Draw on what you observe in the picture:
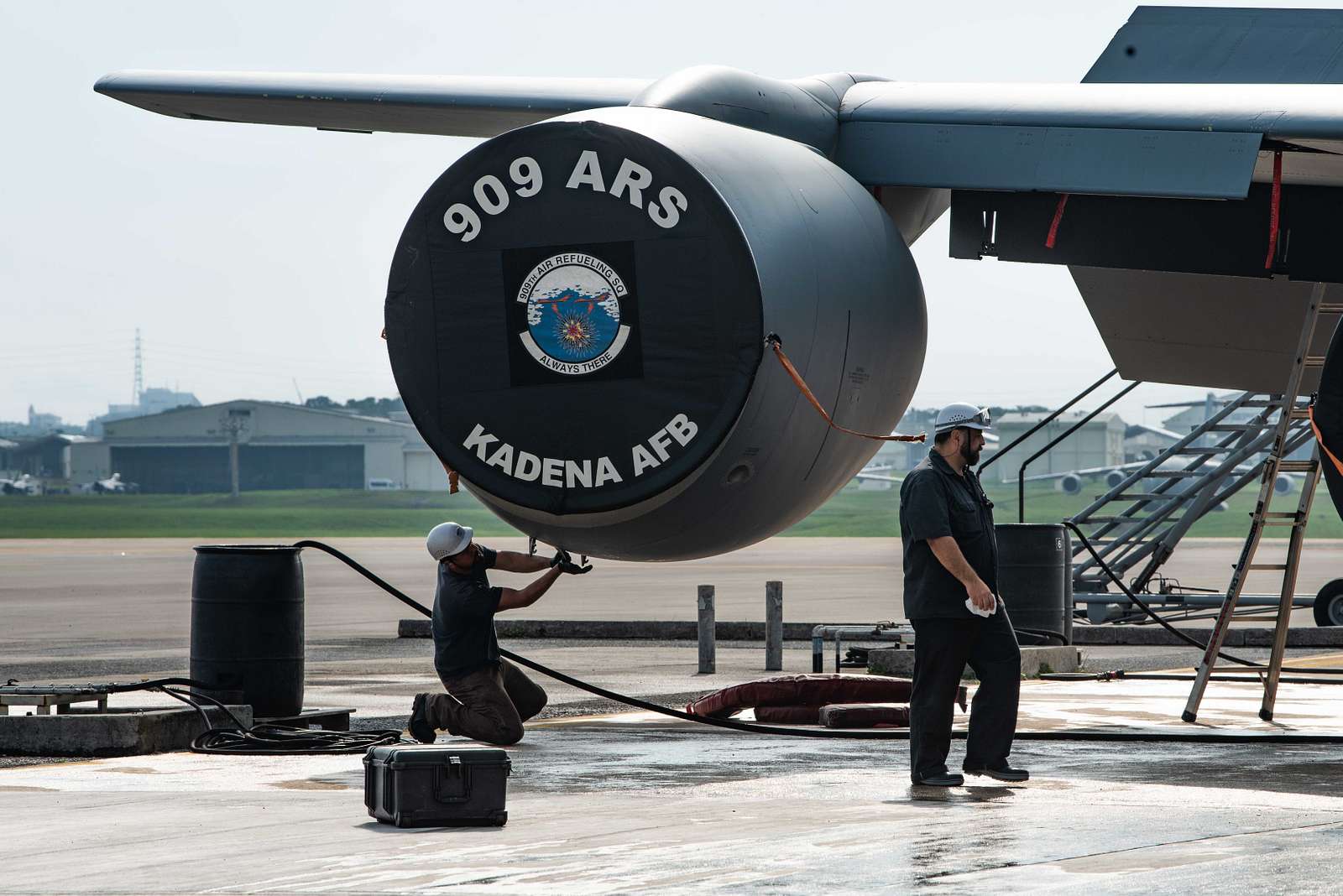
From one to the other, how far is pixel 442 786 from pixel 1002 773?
3.10 metres

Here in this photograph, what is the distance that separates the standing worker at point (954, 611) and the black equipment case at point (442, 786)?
8.09ft

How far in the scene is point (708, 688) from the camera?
15930mm

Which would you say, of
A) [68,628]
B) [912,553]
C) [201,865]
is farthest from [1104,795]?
[68,628]

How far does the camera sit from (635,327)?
688 cm

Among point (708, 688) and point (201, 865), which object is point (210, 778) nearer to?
point (201, 865)

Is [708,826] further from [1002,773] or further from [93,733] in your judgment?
[93,733]

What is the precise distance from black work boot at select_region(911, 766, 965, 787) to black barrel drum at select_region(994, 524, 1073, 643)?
347 inches

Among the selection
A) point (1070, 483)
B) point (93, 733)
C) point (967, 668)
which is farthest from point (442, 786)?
point (1070, 483)

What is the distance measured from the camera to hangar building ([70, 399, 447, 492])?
163 metres

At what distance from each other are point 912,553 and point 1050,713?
426cm

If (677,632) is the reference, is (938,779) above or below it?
below

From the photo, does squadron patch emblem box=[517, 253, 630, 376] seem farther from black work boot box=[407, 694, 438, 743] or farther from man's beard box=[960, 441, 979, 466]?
black work boot box=[407, 694, 438, 743]

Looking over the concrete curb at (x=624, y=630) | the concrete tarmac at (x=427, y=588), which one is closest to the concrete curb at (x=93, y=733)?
the concrete tarmac at (x=427, y=588)

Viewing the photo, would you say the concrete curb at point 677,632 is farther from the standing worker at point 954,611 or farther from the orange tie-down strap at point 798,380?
the orange tie-down strap at point 798,380
